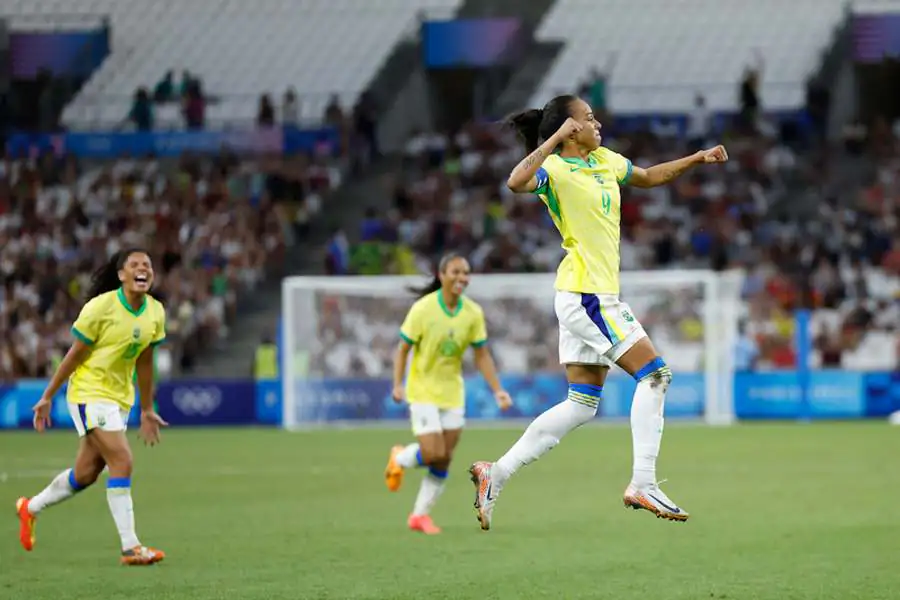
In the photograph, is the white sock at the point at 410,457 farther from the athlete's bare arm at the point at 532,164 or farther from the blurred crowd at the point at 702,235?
the blurred crowd at the point at 702,235

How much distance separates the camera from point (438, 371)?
13430mm

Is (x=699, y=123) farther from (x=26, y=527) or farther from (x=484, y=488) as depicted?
(x=484, y=488)

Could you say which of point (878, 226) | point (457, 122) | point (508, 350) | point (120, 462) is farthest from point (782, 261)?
point (120, 462)

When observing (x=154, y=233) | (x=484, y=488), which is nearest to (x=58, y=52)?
(x=154, y=233)

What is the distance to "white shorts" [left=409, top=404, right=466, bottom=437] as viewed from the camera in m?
13.3

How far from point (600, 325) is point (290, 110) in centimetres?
2760

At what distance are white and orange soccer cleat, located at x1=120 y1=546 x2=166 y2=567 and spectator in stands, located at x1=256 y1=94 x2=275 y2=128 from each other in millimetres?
25287

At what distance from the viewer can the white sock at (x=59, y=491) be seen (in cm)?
1132

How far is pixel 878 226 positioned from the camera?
3112cm

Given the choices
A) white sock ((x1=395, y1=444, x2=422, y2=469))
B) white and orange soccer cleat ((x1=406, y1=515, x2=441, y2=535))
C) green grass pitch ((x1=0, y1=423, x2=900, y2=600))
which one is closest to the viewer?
green grass pitch ((x1=0, y1=423, x2=900, y2=600))

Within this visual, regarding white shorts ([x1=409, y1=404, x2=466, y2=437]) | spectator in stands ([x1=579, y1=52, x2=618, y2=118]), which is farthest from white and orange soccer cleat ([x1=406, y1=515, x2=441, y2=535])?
spectator in stands ([x1=579, y1=52, x2=618, y2=118])

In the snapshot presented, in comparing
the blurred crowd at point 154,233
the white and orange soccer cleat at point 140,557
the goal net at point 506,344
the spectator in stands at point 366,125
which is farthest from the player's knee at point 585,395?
the spectator in stands at point 366,125

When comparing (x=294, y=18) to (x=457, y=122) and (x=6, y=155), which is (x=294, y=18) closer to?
(x=457, y=122)

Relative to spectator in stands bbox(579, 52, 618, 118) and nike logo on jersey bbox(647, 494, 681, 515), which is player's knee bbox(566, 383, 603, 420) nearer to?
nike logo on jersey bbox(647, 494, 681, 515)
